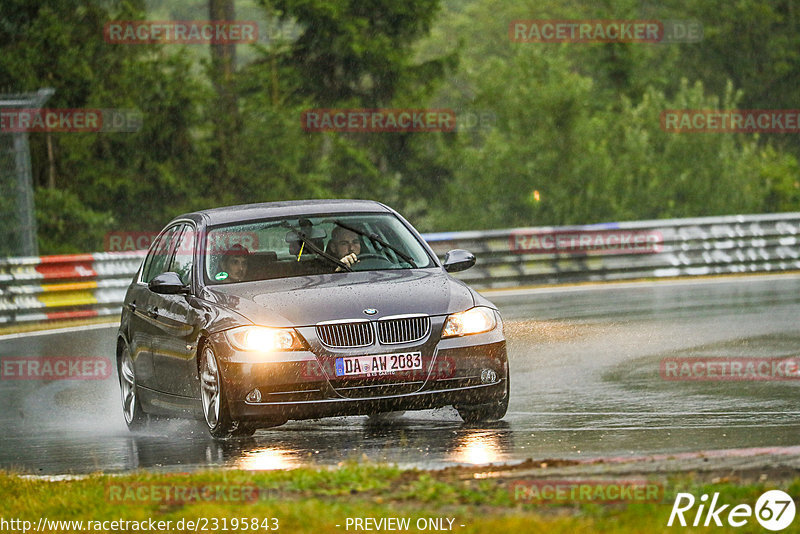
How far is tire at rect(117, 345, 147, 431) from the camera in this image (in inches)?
453

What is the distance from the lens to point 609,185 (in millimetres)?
40594

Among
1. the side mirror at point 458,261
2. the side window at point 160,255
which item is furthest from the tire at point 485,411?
the side window at point 160,255

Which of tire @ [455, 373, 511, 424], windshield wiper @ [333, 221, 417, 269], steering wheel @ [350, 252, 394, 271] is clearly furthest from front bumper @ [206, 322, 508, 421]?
windshield wiper @ [333, 221, 417, 269]

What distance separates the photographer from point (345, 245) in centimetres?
1071

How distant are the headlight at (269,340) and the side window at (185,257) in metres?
1.40

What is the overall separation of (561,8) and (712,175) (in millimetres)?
27797

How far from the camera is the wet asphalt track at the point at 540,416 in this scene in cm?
887

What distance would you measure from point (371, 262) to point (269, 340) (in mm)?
1552

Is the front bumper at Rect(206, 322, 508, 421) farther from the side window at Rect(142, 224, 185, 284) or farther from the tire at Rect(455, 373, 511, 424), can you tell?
the side window at Rect(142, 224, 185, 284)

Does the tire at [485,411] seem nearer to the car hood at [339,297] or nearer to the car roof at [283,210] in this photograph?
the car hood at [339,297]

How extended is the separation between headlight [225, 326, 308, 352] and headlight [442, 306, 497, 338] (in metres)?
0.98

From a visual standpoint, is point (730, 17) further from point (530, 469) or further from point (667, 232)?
point (530, 469)

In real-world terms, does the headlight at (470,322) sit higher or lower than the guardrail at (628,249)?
higher

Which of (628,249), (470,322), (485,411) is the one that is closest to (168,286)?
(470,322)
